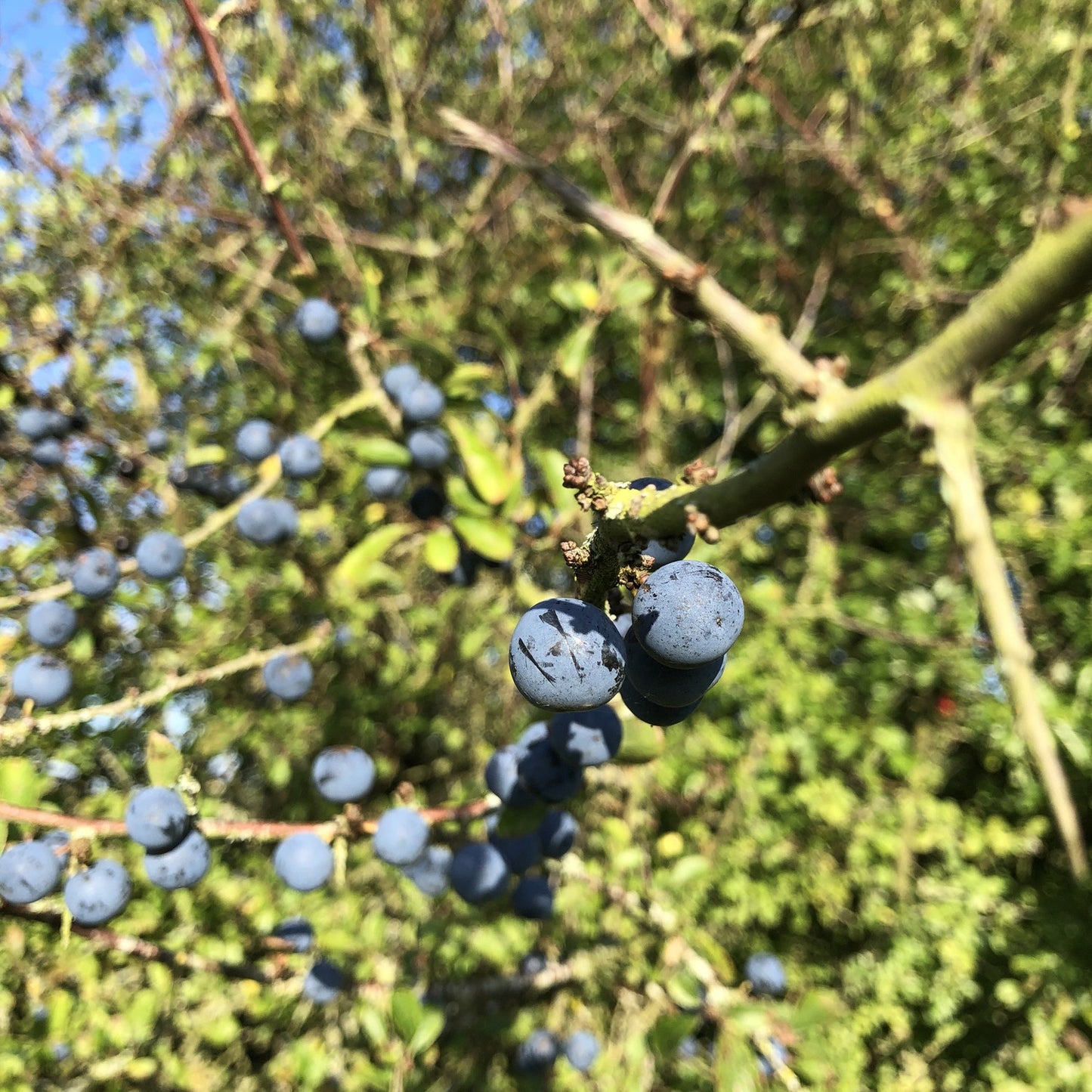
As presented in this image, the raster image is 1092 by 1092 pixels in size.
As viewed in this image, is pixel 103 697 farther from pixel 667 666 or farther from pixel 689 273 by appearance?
pixel 689 273

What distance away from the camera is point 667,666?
825mm

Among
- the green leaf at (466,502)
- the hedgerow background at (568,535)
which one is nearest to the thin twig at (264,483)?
the hedgerow background at (568,535)

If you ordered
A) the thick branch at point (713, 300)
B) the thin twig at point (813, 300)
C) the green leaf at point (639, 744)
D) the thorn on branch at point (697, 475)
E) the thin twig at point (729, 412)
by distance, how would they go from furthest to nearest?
the thin twig at point (813, 300) < the thin twig at point (729, 412) < the green leaf at point (639, 744) < the thorn on branch at point (697, 475) < the thick branch at point (713, 300)

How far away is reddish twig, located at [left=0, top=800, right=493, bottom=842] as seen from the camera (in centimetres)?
125

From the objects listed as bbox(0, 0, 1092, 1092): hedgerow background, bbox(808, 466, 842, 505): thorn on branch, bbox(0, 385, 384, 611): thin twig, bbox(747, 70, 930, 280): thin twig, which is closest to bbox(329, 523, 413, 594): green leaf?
bbox(0, 0, 1092, 1092): hedgerow background

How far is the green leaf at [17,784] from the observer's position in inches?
51.0

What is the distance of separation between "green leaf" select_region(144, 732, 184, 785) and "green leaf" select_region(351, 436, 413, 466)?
0.83 meters

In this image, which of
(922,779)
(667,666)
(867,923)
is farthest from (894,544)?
(667,666)

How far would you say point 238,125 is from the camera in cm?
146

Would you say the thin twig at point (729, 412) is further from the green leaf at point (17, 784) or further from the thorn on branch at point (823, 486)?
the green leaf at point (17, 784)

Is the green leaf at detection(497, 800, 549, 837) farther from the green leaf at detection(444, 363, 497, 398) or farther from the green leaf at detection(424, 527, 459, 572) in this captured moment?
the green leaf at detection(444, 363, 497, 398)

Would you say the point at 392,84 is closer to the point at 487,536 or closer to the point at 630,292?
the point at 630,292

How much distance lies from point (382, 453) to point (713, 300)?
4.42ft

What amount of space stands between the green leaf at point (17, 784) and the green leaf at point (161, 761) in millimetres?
224
